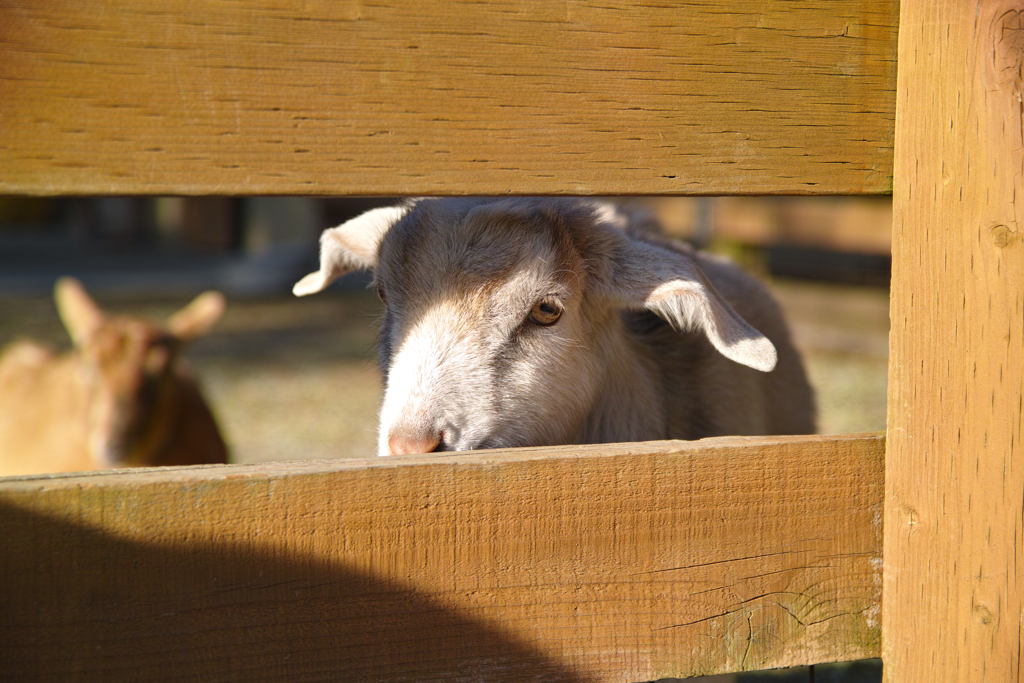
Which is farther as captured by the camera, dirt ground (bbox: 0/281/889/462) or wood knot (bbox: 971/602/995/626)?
dirt ground (bbox: 0/281/889/462)

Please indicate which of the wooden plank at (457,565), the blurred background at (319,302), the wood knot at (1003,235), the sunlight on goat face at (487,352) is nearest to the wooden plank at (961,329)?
the wood knot at (1003,235)

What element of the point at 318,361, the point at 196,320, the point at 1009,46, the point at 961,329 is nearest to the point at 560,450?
the point at 961,329

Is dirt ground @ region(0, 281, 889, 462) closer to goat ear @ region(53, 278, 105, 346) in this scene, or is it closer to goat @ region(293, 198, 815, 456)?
goat ear @ region(53, 278, 105, 346)

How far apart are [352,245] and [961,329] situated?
1872mm

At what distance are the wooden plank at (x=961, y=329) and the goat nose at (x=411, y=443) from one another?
1026mm

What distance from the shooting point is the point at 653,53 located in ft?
4.84

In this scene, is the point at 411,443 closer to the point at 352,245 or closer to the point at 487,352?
the point at 487,352

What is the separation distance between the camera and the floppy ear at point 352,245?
2.83m

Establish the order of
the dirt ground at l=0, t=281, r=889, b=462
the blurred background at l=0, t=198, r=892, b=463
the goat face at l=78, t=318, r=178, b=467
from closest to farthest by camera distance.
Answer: the goat face at l=78, t=318, r=178, b=467
the dirt ground at l=0, t=281, r=889, b=462
the blurred background at l=0, t=198, r=892, b=463

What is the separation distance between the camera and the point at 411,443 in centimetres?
210

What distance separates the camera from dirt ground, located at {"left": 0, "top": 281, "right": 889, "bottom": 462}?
6.73m

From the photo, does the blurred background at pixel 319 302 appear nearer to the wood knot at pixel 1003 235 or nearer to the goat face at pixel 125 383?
the goat face at pixel 125 383

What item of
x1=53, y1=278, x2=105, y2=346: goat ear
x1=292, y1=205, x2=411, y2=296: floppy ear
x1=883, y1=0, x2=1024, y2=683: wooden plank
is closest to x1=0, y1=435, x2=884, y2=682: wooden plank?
x1=883, y1=0, x2=1024, y2=683: wooden plank

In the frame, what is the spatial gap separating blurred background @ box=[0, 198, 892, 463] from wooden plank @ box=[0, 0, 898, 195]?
1788 mm
